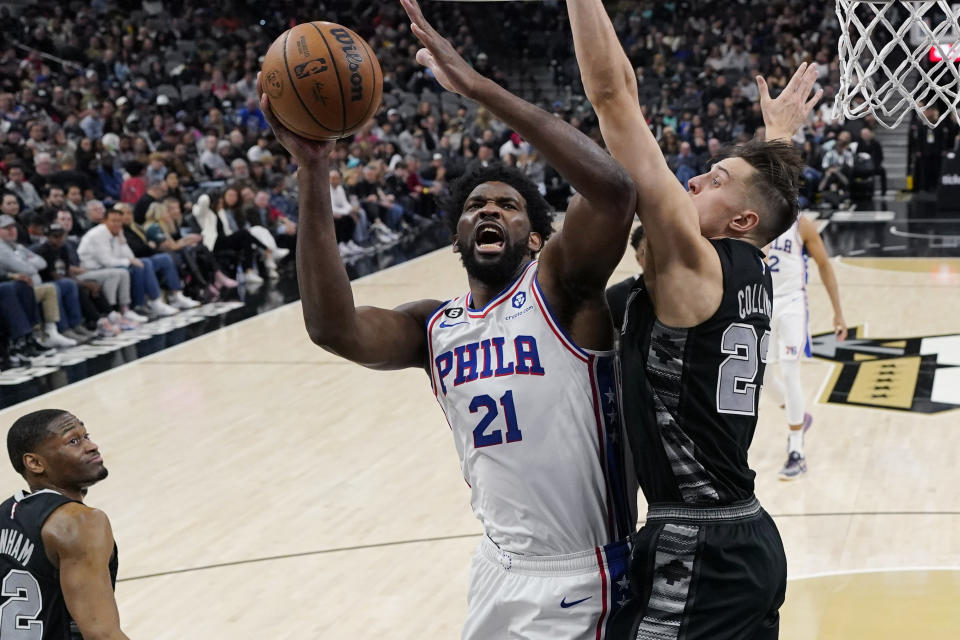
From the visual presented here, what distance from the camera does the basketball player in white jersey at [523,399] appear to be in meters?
2.98

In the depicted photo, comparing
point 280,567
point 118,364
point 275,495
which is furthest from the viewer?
point 118,364

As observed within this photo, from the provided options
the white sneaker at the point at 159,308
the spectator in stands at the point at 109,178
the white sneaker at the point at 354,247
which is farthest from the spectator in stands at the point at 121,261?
the white sneaker at the point at 354,247

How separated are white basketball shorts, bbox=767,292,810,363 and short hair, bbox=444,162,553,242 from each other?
4.18 metres

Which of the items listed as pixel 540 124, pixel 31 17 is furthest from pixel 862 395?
pixel 31 17

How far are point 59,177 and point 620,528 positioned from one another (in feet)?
38.7

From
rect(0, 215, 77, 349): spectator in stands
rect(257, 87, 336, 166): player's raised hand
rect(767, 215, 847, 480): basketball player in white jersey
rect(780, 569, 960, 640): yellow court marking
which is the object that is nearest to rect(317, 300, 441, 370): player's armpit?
rect(257, 87, 336, 166): player's raised hand

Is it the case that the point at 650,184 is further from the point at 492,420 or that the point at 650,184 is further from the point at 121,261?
the point at 121,261

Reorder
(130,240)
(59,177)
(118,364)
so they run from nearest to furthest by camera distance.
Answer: (118,364) → (130,240) → (59,177)

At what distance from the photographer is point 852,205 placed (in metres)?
21.4

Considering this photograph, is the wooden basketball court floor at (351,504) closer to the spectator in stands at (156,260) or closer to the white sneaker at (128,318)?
the white sneaker at (128,318)

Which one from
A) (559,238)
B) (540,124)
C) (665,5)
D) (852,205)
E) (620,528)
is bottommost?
(852,205)

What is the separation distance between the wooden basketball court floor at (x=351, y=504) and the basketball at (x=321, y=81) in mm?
2911

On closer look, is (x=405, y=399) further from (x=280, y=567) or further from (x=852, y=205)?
(x=852, y=205)

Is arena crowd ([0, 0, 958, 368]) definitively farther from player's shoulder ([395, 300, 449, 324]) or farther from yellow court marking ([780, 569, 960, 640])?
player's shoulder ([395, 300, 449, 324])
